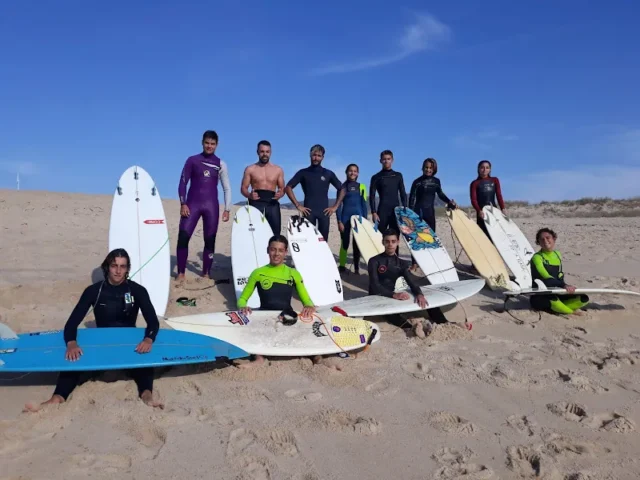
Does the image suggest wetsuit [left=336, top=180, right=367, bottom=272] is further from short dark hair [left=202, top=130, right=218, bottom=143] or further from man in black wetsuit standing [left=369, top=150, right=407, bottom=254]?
short dark hair [left=202, top=130, right=218, bottom=143]

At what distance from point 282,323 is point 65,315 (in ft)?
7.49

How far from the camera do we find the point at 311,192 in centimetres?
617

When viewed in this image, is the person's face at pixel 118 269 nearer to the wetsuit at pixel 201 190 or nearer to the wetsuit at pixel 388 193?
the wetsuit at pixel 201 190

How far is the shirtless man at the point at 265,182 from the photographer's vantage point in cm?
586

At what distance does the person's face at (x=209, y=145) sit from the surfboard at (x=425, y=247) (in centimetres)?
252

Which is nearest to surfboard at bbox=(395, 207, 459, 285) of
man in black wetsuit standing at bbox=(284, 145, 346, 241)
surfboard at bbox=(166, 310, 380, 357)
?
man in black wetsuit standing at bbox=(284, 145, 346, 241)

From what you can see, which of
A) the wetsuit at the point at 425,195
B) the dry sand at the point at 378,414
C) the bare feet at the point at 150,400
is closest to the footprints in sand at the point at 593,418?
the dry sand at the point at 378,414

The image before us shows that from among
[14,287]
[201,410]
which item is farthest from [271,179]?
[201,410]

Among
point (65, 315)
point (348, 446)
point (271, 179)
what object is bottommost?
point (348, 446)

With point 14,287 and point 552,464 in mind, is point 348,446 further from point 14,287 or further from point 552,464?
point 14,287

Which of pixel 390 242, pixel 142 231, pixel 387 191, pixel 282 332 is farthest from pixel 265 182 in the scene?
pixel 282 332

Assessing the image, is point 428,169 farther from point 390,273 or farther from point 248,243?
point 248,243

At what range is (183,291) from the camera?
222 inches

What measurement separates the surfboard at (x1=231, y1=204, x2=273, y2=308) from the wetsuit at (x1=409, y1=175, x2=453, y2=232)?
7.08 ft
